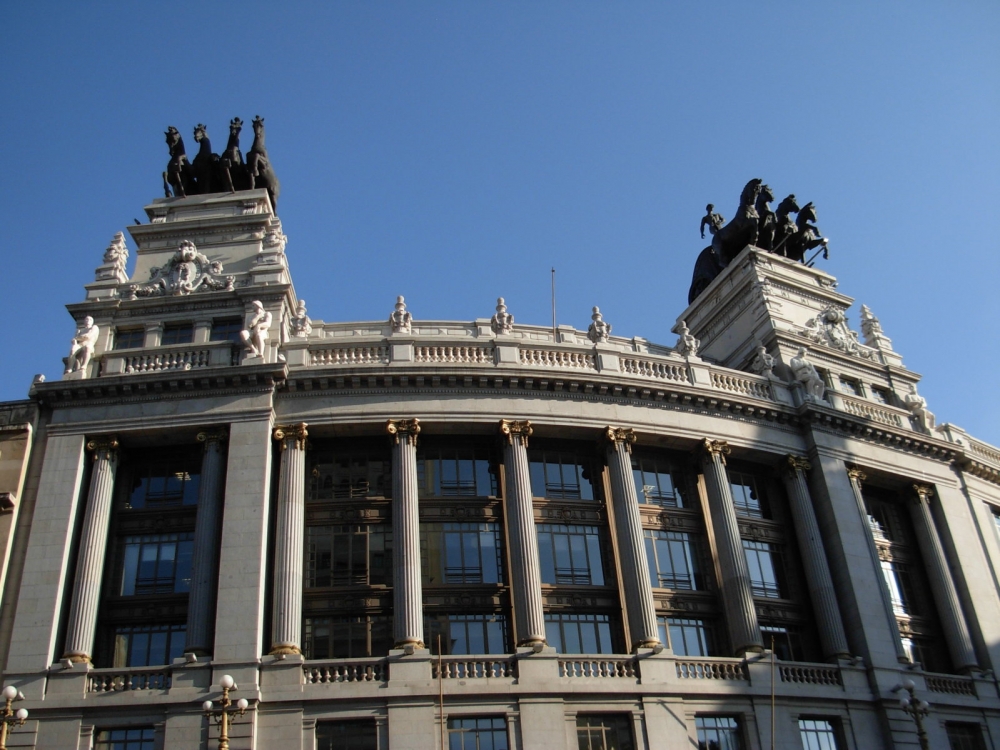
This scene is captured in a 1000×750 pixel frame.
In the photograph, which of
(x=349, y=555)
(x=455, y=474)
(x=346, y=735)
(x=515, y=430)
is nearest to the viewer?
(x=346, y=735)

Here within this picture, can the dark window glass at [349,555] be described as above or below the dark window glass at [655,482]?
below

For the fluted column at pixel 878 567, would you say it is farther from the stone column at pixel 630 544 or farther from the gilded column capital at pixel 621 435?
the gilded column capital at pixel 621 435

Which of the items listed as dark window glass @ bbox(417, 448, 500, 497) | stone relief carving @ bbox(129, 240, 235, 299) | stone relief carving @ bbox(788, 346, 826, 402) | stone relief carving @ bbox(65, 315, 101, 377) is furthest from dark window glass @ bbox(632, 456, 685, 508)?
stone relief carving @ bbox(65, 315, 101, 377)

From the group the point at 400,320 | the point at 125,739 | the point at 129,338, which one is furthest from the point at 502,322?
the point at 125,739

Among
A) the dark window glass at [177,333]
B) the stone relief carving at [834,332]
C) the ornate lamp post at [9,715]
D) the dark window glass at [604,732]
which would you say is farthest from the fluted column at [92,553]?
the stone relief carving at [834,332]

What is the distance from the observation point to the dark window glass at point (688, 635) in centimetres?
4359

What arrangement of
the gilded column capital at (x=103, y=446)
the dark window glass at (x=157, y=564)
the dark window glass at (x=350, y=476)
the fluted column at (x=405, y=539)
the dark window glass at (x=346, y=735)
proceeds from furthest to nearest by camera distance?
the dark window glass at (x=350, y=476), the gilded column capital at (x=103, y=446), the dark window glass at (x=157, y=564), the fluted column at (x=405, y=539), the dark window glass at (x=346, y=735)

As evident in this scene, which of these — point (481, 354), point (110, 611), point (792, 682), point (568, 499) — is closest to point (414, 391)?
point (481, 354)

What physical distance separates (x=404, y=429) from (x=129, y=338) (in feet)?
46.6

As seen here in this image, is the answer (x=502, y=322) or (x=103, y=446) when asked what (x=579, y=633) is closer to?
(x=502, y=322)

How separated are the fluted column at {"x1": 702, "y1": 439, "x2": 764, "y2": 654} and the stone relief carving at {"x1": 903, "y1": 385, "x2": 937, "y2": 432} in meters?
14.4

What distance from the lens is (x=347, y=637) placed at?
40969 millimetres

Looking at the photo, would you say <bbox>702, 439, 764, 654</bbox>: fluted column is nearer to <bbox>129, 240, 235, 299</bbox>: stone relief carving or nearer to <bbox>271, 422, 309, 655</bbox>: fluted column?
<bbox>271, 422, 309, 655</bbox>: fluted column

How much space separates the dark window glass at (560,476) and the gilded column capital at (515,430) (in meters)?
1.62
